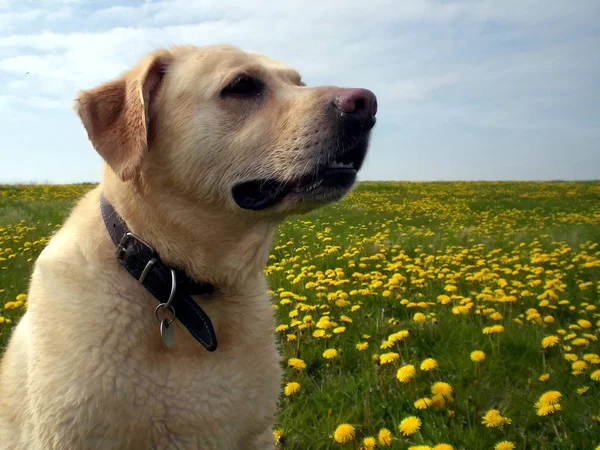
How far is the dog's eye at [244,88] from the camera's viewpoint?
2.63 meters

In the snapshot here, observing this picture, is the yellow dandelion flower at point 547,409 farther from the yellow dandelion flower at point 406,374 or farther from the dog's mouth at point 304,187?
the dog's mouth at point 304,187

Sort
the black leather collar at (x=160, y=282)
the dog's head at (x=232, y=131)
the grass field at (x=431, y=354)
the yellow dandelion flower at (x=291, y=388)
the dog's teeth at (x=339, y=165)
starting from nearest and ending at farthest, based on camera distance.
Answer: the black leather collar at (x=160, y=282)
the dog's head at (x=232, y=131)
the dog's teeth at (x=339, y=165)
the grass field at (x=431, y=354)
the yellow dandelion flower at (x=291, y=388)

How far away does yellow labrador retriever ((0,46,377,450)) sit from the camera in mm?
2164

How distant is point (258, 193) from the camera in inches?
103

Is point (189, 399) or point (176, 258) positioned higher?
point (176, 258)

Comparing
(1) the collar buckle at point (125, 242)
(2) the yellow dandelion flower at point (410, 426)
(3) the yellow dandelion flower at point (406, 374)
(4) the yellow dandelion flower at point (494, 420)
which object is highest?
(1) the collar buckle at point (125, 242)

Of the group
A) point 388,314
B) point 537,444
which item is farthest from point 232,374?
point 388,314

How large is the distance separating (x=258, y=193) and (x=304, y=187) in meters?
0.23

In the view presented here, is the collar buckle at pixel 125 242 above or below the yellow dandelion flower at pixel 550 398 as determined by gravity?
above

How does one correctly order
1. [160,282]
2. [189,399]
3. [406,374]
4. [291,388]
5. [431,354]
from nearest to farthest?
[189,399] → [160,282] → [406,374] → [291,388] → [431,354]

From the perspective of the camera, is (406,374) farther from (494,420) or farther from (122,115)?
(122,115)

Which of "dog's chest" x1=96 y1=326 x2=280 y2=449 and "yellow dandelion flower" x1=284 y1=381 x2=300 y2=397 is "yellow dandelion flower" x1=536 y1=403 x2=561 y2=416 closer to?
"yellow dandelion flower" x1=284 y1=381 x2=300 y2=397

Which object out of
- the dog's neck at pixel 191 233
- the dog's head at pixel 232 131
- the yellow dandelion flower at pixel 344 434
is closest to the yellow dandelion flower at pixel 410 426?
the yellow dandelion flower at pixel 344 434

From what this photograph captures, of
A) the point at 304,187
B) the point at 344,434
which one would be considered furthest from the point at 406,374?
the point at 304,187
